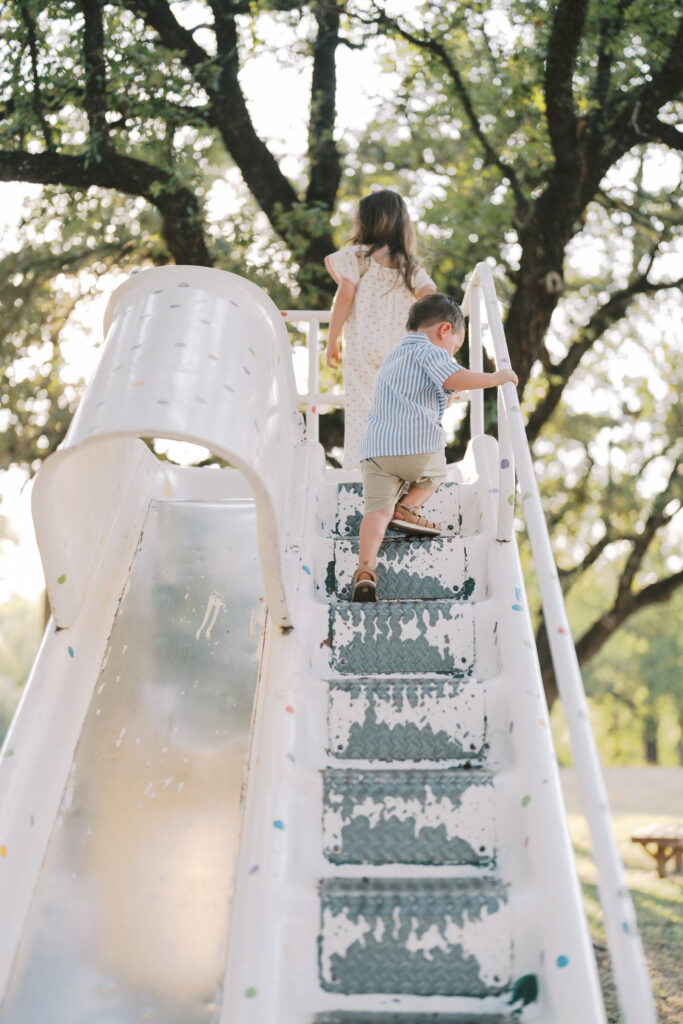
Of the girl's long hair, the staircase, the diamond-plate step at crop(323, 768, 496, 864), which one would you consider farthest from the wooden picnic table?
the diamond-plate step at crop(323, 768, 496, 864)

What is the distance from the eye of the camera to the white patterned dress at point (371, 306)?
4047mm

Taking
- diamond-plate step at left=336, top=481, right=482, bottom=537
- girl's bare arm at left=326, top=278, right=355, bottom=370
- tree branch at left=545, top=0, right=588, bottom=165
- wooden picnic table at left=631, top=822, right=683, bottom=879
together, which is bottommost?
diamond-plate step at left=336, top=481, right=482, bottom=537

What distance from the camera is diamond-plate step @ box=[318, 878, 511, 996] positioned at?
1936mm

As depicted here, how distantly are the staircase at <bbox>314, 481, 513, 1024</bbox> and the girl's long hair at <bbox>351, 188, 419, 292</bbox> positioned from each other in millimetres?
1754

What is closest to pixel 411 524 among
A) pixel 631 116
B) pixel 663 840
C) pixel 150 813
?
pixel 150 813

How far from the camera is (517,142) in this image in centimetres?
670

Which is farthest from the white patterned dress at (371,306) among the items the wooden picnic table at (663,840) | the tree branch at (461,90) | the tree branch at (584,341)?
the wooden picnic table at (663,840)

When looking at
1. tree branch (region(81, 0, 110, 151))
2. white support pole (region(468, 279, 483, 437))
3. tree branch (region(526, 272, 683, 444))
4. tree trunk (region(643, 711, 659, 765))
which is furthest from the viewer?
tree trunk (region(643, 711, 659, 765))

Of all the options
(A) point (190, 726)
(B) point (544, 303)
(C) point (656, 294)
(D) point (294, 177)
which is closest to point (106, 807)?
(A) point (190, 726)

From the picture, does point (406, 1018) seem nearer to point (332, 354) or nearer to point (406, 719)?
point (406, 719)

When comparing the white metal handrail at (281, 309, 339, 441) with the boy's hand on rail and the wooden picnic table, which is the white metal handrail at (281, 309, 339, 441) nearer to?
the boy's hand on rail

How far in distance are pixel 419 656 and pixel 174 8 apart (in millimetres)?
5725

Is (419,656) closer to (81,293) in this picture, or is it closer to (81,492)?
(81,492)

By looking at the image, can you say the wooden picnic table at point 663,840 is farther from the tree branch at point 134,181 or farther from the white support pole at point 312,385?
the tree branch at point 134,181
